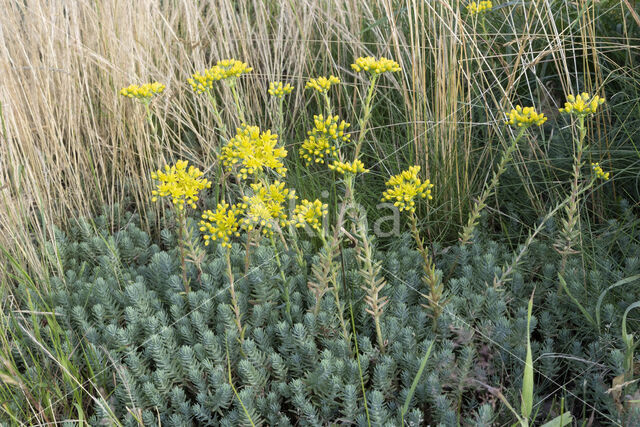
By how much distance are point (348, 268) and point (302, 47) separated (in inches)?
51.6

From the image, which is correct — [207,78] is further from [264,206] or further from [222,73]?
[264,206]

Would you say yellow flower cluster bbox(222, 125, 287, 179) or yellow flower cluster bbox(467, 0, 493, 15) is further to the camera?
yellow flower cluster bbox(467, 0, 493, 15)

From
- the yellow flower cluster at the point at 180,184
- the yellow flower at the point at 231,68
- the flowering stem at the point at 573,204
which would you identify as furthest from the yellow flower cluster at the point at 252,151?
the flowering stem at the point at 573,204

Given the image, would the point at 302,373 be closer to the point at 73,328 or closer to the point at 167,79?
the point at 73,328

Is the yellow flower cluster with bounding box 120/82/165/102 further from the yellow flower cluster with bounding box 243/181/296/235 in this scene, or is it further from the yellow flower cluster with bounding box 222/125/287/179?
the yellow flower cluster with bounding box 243/181/296/235

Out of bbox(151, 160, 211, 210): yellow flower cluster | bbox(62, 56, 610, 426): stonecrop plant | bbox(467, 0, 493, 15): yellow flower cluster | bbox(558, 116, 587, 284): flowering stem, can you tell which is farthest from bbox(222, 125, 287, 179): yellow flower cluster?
bbox(467, 0, 493, 15): yellow flower cluster

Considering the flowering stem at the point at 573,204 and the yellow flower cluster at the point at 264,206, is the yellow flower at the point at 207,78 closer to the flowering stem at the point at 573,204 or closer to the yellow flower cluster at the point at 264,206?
the yellow flower cluster at the point at 264,206

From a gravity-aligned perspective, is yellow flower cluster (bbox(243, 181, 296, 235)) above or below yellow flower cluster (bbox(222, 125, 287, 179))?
below

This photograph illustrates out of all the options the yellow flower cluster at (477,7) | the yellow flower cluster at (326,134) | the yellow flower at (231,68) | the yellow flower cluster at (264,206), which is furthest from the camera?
the yellow flower cluster at (477,7)

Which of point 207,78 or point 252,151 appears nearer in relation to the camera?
point 252,151

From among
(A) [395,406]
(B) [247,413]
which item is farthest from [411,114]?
(B) [247,413]

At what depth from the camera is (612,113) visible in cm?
276

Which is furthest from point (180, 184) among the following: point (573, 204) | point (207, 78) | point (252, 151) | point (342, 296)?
point (573, 204)

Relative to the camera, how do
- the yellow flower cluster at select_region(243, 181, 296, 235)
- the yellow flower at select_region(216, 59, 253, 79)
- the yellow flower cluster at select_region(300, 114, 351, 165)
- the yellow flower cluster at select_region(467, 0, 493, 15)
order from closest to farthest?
the yellow flower cluster at select_region(243, 181, 296, 235), the yellow flower cluster at select_region(300, 114, 351, 165), the yellow flower at select_region(216, 59, 253, 79), the yellow flower cluster at select_region(467, 0, 493, 15)
